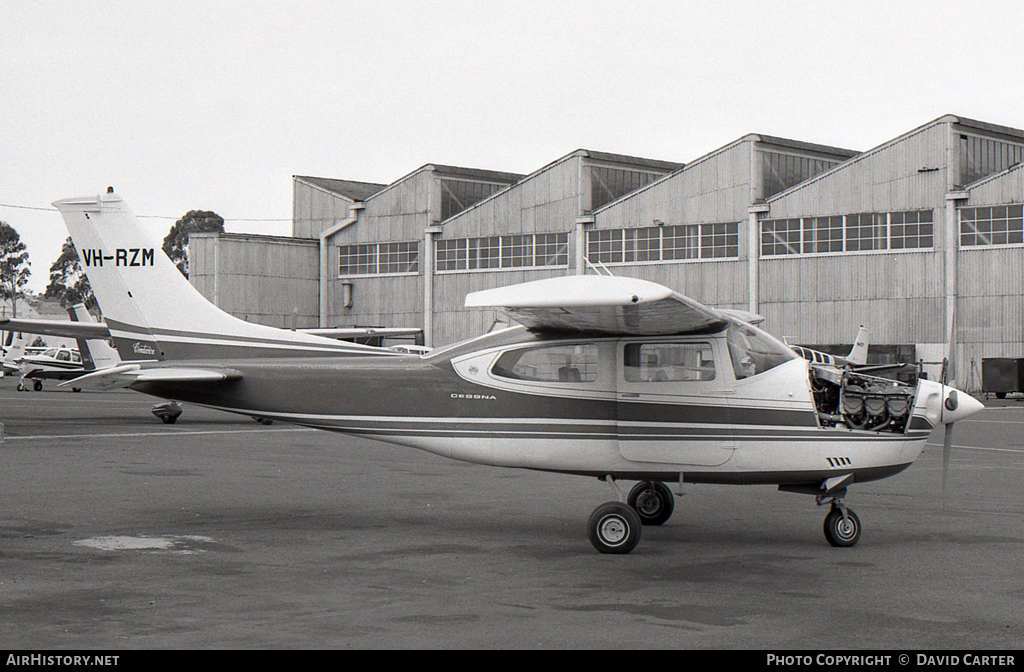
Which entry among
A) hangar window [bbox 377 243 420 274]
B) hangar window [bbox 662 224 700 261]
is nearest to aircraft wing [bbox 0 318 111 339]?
hangar window [bbox 662 224 700 261]

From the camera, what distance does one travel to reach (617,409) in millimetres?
9789

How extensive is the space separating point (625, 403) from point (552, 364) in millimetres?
817

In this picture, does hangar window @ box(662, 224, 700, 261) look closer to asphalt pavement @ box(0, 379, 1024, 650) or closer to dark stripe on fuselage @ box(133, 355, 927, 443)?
asphalt pavement @ box(0, 379, 1024, 650)

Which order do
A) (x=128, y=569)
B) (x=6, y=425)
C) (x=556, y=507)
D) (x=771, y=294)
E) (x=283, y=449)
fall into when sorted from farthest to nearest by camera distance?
1. (x=771, y=294)
2. (x=6, y=425)
3. (x=283, y=449)
4. (x=556, y=507)
5. (x=128, y=569)

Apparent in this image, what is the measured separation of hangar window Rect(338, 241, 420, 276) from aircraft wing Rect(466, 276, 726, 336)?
45907 mm

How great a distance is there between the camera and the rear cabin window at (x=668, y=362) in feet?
31.8

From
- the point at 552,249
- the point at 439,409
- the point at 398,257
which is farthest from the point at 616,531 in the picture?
the point at 398,257

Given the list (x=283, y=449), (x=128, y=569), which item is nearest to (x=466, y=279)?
(x=283, y=449)

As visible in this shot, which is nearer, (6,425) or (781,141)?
(6,425)

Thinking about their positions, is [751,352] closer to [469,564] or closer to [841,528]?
[841,528]

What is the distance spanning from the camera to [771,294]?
151 ft

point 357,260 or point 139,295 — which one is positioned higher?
point 357,260

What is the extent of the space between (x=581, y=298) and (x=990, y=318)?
3968 centimetres
